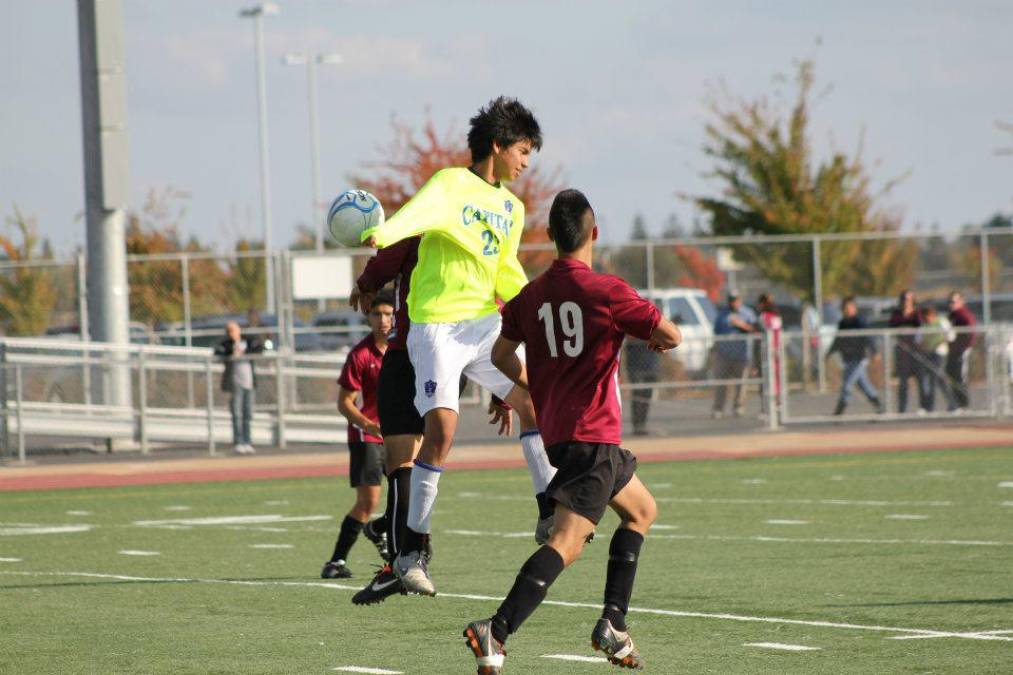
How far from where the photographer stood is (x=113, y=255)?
26.4 m

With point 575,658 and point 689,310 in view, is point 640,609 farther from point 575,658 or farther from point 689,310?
point 689,310

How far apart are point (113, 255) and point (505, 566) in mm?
16283

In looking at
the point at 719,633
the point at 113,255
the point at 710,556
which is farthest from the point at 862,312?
the point at 719,633

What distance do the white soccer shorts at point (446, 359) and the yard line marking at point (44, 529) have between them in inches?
264

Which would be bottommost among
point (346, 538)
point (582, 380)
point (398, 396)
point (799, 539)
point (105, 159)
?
point (799, 539)

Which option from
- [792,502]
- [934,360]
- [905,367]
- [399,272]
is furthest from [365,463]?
[934,360]

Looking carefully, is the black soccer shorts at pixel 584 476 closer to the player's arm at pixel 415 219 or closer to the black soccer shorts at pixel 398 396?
the player's arm at pixel 415 219

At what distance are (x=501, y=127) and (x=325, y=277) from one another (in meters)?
20.0

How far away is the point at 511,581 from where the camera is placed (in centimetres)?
1059

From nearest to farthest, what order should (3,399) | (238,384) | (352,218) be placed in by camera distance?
(352,218)
(3,399)
(238,384)

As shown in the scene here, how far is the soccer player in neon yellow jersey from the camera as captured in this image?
28.6 ft

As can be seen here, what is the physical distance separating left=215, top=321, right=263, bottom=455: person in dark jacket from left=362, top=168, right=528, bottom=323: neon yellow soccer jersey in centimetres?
1534

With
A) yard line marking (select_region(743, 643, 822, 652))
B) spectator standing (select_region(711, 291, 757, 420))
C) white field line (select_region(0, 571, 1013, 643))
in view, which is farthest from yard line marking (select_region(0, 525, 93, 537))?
spectator standing (select_region(711, 291, 757, 420))

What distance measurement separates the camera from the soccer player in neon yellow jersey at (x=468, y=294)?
28.6ft
